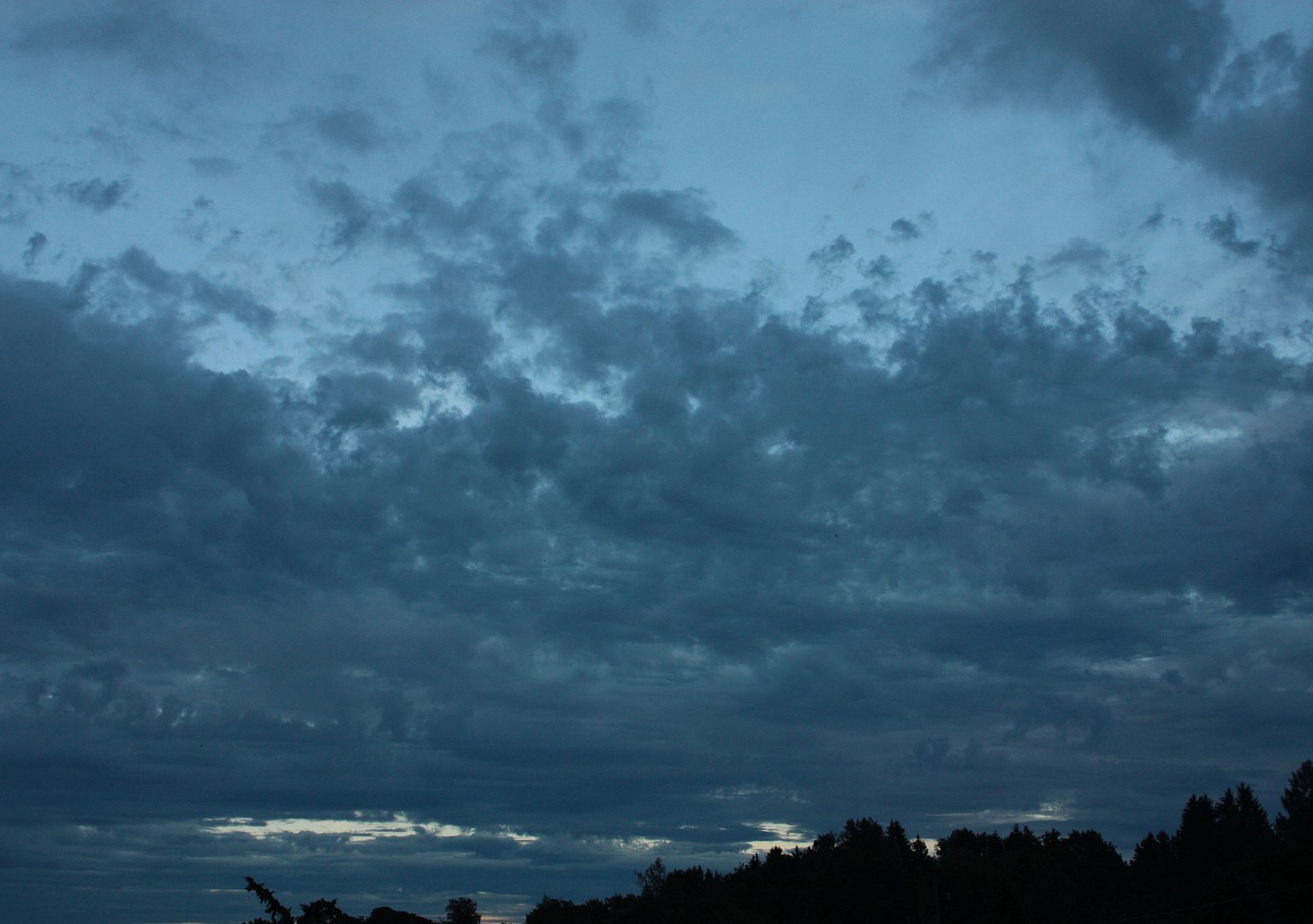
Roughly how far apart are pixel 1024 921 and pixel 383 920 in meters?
63.7

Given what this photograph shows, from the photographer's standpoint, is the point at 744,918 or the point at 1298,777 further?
the point at 1298,777

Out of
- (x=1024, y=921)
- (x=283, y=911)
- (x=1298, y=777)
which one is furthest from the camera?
(x=1298, y=777)

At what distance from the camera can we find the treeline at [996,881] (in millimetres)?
120312

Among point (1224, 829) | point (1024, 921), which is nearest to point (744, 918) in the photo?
point (1024, 921)

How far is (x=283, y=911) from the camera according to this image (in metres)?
58.3

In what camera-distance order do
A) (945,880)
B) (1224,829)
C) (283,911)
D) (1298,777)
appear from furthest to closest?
(1298,777)
(1224,829)
(945,880)
(283,911)

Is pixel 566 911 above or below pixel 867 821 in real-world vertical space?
below

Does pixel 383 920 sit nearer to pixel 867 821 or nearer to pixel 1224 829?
pixel 867 821

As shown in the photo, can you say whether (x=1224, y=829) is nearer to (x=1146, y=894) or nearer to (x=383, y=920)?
(x=1146, y=894)

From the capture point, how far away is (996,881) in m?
116

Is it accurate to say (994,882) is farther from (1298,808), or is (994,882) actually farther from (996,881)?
(1298,808)

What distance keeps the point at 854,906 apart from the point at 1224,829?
4881 centimetres

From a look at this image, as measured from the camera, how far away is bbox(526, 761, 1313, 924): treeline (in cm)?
12031

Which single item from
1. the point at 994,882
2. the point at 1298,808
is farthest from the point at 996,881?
the point at 1298,808
